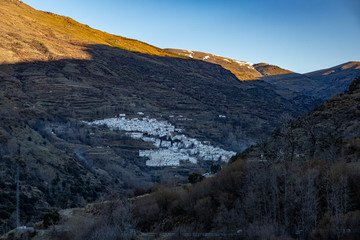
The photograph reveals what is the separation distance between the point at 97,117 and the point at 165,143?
1858 cm

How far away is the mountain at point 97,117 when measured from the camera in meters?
37.5

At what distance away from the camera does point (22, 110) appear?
197 feet

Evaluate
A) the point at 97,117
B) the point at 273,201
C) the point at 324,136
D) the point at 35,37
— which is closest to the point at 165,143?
the point at 97,117

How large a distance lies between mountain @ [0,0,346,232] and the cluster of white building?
0.23 m

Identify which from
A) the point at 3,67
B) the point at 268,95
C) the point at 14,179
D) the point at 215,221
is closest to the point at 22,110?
the point at 14,179

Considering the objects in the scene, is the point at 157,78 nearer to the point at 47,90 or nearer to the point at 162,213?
the point at 47,90

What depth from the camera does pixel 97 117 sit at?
3223 inches

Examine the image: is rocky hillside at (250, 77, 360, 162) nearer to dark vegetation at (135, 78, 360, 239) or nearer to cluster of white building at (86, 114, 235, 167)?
dark vegetation at (135, 78, 360, 239)

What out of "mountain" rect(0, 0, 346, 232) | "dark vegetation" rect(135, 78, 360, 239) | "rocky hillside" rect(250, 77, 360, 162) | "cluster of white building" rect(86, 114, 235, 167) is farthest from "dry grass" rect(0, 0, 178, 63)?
"dark vegetation" rect(135, 78, 360, 239)

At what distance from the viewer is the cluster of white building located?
202ft

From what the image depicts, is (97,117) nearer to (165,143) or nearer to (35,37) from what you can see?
(165,143)

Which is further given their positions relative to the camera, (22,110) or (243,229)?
(22,110)

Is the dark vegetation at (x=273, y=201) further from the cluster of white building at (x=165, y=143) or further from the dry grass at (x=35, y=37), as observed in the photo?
the dry grass at (x=35, y=37)

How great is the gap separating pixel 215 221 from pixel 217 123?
247ft
